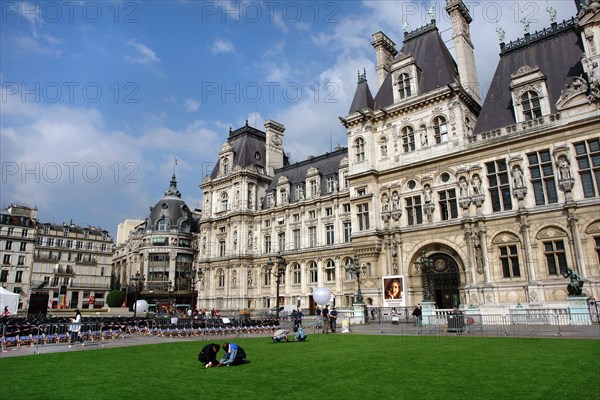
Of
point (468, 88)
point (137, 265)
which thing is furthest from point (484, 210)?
point (137, 265)

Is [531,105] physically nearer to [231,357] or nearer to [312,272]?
[231,357]

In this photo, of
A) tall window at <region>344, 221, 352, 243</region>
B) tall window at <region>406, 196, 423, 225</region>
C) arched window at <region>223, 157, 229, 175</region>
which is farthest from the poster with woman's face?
arched window at <region>223, 157, 229, 175</region>

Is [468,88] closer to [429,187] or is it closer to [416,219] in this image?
[429,187]

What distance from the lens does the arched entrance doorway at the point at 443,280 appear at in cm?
3180

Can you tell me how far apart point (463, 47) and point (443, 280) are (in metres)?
20.6

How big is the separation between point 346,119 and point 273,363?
98.3ft

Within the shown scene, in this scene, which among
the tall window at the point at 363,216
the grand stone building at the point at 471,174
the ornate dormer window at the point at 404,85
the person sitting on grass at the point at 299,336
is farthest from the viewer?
the ornate dormer window at the point at 404,85

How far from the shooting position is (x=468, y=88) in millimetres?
36375

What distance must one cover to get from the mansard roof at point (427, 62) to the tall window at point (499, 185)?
8483 mm

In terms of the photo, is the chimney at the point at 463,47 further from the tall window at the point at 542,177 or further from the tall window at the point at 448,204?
the tall window at the point at 448,204

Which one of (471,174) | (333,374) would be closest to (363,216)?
(471,174)

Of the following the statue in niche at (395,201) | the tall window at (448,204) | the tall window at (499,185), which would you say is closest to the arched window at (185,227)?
the statue in niche at (395,201)

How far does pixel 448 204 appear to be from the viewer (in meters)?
32.4

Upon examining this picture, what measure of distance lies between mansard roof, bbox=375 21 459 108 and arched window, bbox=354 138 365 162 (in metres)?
4.17
